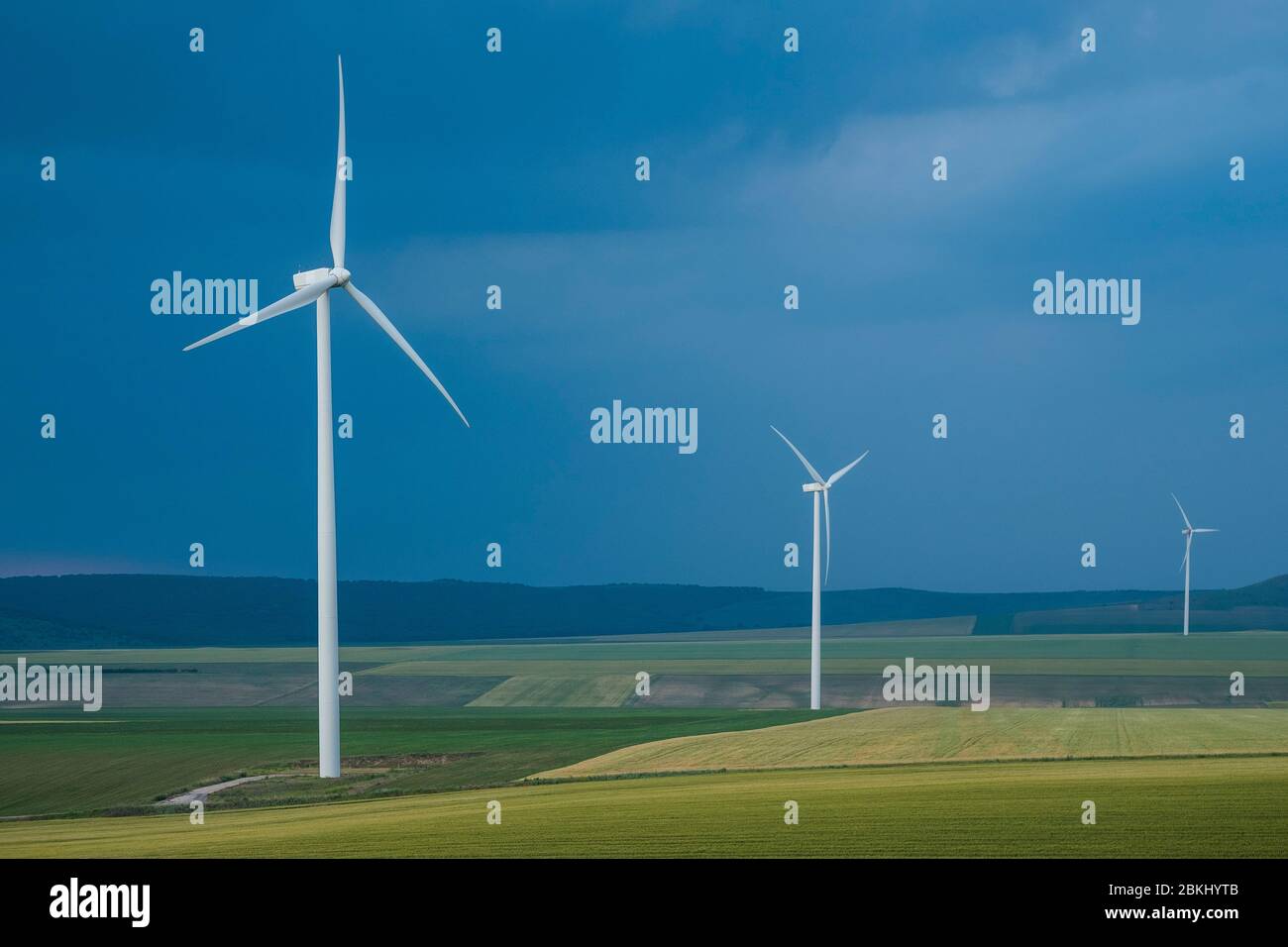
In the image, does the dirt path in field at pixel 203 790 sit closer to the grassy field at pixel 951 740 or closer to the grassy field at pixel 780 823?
the grassy field at pixel 780 823

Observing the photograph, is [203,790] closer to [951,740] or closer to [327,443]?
[327,443]

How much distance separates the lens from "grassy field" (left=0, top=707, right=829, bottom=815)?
36.4m

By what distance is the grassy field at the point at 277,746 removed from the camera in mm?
36406

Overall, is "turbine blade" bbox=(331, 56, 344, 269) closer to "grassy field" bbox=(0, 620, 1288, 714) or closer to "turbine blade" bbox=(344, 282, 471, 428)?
"turbine blade" bbox=(344, 282, 471, 428)

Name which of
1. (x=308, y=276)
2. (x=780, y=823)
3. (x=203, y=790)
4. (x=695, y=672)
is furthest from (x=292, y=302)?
(x=695, y=672)

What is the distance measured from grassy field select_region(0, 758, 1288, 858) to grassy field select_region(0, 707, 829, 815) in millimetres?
5395

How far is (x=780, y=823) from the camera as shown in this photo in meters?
22.6

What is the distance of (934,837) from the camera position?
21156mm

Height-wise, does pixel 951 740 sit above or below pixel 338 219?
below

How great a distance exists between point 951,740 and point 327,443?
20752 mm

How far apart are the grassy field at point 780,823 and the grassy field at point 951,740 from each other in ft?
23.6

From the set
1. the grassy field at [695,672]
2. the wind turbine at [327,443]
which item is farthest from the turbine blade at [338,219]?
the grassy field at [695,672]

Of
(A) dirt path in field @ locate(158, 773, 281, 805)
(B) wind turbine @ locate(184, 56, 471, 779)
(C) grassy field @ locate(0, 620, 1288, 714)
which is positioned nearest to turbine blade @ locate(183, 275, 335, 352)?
(B) wind turbine @ locate(184, 56, 471, 779)
